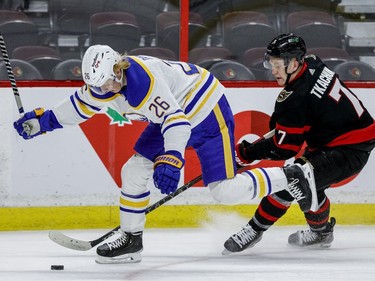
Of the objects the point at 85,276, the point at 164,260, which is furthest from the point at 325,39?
the point at 85,276

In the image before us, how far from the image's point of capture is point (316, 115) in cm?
456

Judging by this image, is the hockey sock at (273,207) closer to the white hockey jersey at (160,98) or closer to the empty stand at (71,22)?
the white hockey jersey at (160,98)

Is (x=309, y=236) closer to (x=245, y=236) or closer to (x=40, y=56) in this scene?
(x=245, y=236)

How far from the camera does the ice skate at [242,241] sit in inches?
188

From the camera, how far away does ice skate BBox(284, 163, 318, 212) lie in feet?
14.8

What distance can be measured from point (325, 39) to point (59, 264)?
94.7 inches

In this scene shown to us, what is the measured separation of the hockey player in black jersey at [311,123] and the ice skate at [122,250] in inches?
20.0

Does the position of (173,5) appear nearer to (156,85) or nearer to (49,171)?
(49,171)

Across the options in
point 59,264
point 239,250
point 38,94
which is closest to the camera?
point 59,264

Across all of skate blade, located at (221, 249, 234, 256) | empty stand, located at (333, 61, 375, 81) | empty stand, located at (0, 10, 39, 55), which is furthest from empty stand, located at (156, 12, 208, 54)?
skate blade, located at (221, 249, 234, 256)

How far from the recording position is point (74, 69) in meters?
5.68

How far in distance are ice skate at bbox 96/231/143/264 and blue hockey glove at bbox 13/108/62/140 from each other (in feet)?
1.92

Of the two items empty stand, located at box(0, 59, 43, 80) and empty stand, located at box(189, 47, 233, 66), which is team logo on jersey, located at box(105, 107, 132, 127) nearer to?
empty stand, located at box(0, 59, 43, 80)

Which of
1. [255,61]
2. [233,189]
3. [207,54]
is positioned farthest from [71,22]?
[233,189]
